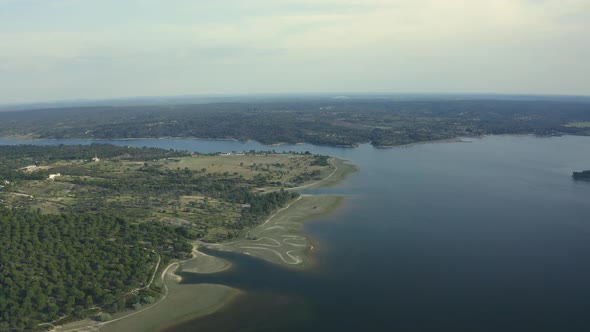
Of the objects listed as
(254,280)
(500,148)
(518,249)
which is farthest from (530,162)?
(254,280)

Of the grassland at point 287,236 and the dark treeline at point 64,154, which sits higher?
the dark treeline at point 64,154

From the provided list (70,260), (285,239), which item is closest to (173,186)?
(285,239)

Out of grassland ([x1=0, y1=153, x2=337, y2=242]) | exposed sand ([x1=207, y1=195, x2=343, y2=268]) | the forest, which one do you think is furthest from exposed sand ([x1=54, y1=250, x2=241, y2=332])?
grassland ([x1=0, y1=153, x2=337, y2=242])

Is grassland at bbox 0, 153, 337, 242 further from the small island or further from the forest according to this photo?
the small island

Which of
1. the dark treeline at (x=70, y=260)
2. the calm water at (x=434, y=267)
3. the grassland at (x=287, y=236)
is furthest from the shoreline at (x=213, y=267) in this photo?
the dark treeline at (x=70, y=260)

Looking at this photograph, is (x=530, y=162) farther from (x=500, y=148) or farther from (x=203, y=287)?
(x=203, y=287)

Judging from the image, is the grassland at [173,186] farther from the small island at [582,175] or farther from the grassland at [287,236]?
the small island at [582,175]

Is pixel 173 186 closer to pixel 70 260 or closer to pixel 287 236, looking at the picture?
pixel 287 236
